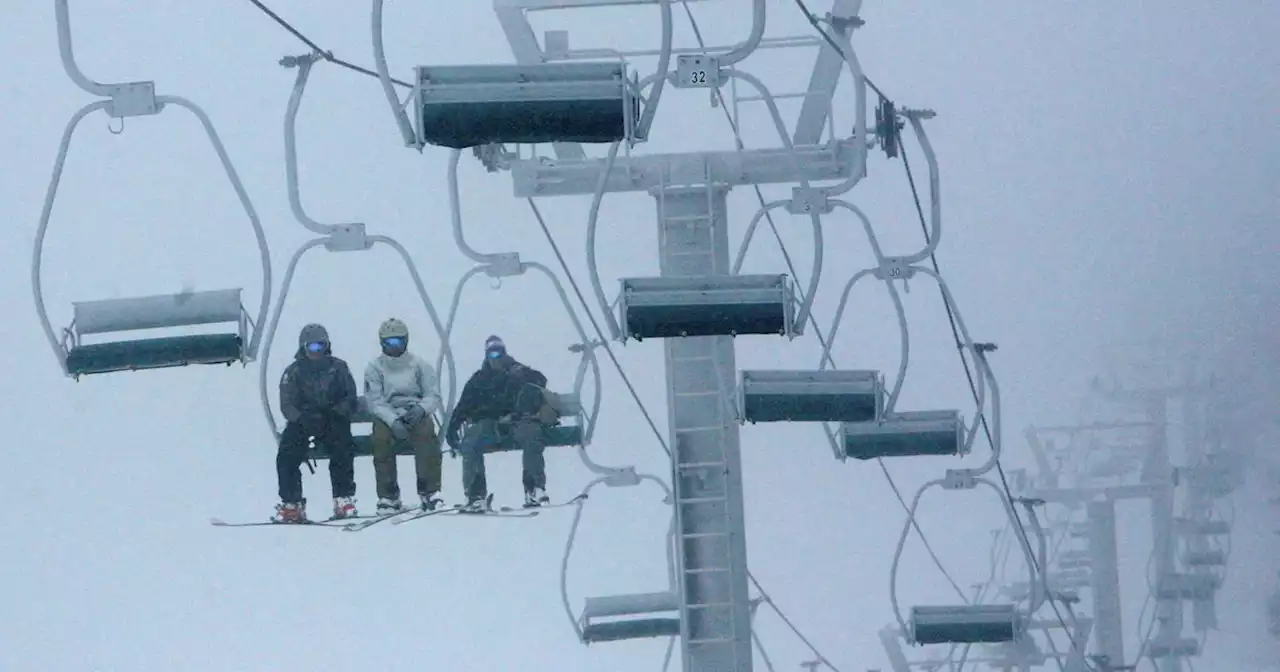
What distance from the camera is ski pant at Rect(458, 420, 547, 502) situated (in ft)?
39.1

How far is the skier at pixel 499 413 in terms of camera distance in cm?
1193

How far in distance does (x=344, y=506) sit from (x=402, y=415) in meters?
0.54

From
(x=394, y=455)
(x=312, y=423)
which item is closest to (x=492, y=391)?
(x=394, y=455)

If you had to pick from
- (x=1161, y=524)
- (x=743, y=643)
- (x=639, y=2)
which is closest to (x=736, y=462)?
(x=743, y=643)

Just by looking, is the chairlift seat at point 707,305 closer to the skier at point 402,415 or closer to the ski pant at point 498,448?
the skier at point 402,415

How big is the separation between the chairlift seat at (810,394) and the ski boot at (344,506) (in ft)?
7.42

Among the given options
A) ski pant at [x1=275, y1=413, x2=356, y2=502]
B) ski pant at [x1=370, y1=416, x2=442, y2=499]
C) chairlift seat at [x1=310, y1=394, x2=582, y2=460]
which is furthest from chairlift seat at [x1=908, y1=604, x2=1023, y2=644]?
ski pant at [x1=275, y1=413, x2=356, y2=502]

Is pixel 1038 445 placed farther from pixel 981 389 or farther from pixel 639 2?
pixel 639 2

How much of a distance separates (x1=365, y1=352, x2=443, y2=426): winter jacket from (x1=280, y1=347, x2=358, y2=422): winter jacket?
0.77 ft

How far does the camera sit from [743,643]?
1362 cm

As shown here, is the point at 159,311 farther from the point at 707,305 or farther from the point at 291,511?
the point at 707,305

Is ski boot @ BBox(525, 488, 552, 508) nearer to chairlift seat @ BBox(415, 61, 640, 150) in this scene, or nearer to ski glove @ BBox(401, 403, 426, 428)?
ski glove @ BBox(401, 403, 426, 428)

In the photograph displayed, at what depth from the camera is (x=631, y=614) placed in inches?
631

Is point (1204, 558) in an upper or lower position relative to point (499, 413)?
lower
